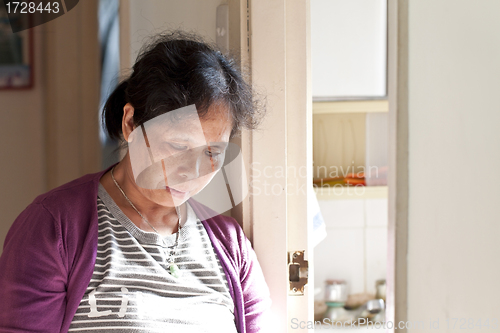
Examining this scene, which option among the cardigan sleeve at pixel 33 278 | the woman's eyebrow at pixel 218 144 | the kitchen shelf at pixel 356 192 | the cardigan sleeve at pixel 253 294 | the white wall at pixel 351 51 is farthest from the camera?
the kitchen shelf at pixel 356 192

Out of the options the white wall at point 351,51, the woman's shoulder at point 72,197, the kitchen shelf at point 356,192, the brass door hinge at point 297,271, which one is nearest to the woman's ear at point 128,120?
the woman's shoulder at point 72,197

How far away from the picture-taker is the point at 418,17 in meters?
0.76

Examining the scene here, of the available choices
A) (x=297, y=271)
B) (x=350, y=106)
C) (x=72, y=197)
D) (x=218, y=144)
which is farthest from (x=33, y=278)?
(x=350, y=106)

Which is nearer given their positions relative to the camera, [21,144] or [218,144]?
[218,144]

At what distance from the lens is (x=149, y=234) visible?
2.50 feet

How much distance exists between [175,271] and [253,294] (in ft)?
0.64

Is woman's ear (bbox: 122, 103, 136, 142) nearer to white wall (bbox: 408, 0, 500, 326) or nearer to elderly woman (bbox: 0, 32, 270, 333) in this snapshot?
elderly woman (bbox: 0, 32, 270, 333)

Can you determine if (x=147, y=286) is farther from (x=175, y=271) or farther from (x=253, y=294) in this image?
(x=253, y=294)

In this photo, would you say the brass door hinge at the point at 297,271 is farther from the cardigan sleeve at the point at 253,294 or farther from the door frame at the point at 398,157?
the door frame at the point at 398,157

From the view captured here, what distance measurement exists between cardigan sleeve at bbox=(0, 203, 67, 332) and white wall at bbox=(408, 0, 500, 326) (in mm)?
696

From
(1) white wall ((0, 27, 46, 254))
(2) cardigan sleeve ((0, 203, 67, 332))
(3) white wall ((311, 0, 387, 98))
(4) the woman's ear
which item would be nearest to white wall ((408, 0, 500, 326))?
(4) the woman's ear

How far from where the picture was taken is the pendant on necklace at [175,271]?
756 millimetres

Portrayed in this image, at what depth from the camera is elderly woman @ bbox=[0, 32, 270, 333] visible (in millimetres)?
648

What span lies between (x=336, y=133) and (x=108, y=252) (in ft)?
4.75
